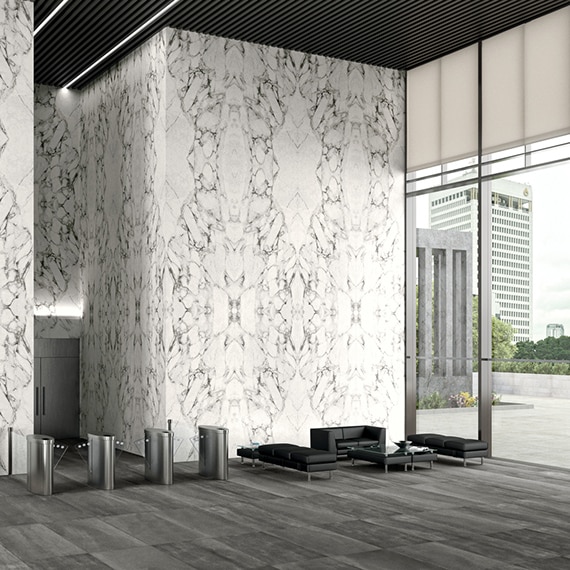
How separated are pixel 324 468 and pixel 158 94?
642 centimetres

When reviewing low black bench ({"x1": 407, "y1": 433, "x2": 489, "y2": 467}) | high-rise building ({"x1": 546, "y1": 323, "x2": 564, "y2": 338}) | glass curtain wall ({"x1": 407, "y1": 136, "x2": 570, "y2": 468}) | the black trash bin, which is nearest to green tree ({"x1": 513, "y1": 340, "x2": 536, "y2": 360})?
glass curtain wall ({"x1": 407, "y1": 136, "x2": 570, "y2": 468})

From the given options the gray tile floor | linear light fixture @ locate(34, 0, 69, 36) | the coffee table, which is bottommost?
the gray tile floor

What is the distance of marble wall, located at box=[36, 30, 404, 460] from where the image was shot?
44.5 ft

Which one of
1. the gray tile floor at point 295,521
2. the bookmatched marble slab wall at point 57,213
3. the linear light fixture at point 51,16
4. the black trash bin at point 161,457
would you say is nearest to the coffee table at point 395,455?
the gray tile floor at point 295,521

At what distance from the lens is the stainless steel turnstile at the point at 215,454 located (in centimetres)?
1168

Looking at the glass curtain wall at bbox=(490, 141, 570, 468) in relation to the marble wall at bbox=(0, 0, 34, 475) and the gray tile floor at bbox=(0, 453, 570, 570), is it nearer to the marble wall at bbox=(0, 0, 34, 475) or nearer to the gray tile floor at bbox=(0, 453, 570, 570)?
the gray tile floor at bbox=(0, 453, 570, 570)

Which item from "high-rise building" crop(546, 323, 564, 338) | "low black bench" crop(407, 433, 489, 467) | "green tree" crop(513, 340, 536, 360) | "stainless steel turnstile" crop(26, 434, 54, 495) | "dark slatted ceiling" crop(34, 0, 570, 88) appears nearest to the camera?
"stainless steel turnstile" crop(26, 434, 54, 495)

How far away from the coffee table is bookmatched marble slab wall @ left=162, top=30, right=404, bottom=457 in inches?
76.2

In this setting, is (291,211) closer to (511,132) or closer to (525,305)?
(511,132)

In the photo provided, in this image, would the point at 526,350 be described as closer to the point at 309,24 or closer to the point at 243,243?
the point at 243,243

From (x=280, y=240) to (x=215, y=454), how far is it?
4168 millimetres

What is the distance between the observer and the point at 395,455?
40.4ft

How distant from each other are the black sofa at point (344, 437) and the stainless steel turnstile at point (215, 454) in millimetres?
1883

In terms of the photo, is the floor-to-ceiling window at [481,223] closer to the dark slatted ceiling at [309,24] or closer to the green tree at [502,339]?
the green tree at [502,339]
